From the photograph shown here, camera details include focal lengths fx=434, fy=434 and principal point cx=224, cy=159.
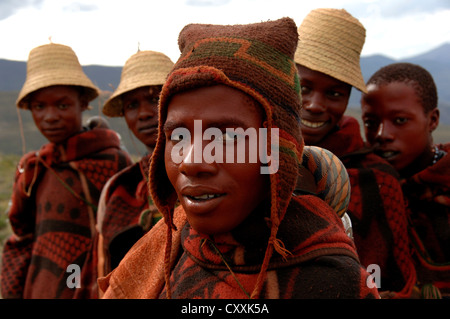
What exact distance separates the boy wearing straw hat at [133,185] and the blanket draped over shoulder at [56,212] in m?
0.52

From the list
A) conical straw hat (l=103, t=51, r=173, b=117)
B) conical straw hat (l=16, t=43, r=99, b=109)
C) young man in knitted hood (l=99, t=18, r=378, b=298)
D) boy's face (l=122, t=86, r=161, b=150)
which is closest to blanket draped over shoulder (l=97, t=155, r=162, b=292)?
boy's face (l=122, t=86, r=161, b=150)

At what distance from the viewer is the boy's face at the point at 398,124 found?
2.73 m

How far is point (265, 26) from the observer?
1571 mm

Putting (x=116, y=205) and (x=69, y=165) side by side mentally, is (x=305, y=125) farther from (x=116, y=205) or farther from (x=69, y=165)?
(x=69, y=165)

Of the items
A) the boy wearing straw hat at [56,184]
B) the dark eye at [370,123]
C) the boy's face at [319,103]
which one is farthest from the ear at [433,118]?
the boy wearing straw hat at [56,184]

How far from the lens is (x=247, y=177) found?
4.56 ft

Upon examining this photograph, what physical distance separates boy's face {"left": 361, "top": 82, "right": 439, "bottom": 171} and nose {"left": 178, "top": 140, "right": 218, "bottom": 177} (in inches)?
68.0

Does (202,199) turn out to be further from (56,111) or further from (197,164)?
(56,111)

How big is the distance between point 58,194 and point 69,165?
26cm

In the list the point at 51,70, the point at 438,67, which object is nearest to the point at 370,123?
the point at 51,70

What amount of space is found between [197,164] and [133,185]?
2004 mm

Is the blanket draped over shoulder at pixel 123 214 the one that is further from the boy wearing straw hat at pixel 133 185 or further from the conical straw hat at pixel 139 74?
the conical straw hat at pixel 139 74

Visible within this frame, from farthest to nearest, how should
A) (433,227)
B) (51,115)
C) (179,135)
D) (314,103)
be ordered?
(51,115) < (433,227) < (314,103) < (179,135)

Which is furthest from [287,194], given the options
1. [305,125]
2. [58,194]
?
[58,194]
